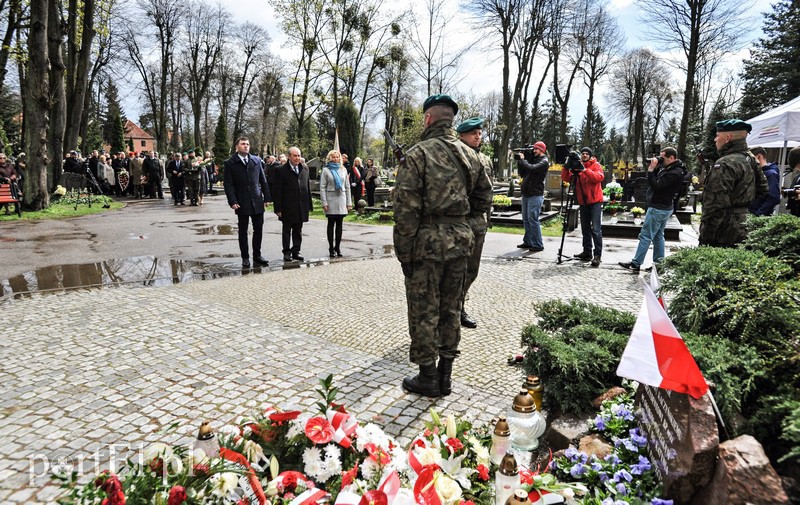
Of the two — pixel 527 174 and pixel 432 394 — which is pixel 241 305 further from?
pixel 527 174

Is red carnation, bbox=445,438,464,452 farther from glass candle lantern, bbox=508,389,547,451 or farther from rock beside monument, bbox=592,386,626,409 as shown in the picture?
rock beside monument, bbox=592,386,626,409

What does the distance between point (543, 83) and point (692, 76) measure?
554 inches

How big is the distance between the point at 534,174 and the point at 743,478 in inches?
351

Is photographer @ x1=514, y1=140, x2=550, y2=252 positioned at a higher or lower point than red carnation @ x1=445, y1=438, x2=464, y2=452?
higher

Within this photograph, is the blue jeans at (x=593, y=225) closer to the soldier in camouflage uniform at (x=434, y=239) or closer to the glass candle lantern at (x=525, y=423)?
the soldier in camouflage uniform at (x=434, y=239)

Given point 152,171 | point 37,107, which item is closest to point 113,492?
point 37,107

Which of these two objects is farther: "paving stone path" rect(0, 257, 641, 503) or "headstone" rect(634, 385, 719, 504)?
"paving stone path" rect(0, 257, 641, 503)

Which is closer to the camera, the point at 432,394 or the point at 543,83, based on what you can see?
the point at 432,394

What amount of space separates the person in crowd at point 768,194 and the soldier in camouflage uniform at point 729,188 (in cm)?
253

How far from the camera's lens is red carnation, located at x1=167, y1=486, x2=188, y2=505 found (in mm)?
1530

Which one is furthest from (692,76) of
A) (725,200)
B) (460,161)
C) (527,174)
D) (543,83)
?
(460,161)

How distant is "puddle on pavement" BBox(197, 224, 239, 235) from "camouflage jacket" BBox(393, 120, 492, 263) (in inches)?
383

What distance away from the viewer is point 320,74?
122 ft

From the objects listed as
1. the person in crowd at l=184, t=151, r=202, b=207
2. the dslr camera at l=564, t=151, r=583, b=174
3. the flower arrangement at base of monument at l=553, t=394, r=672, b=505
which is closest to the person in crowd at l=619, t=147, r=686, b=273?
the dslr camera at l=564, t=151, r=583, b=174
